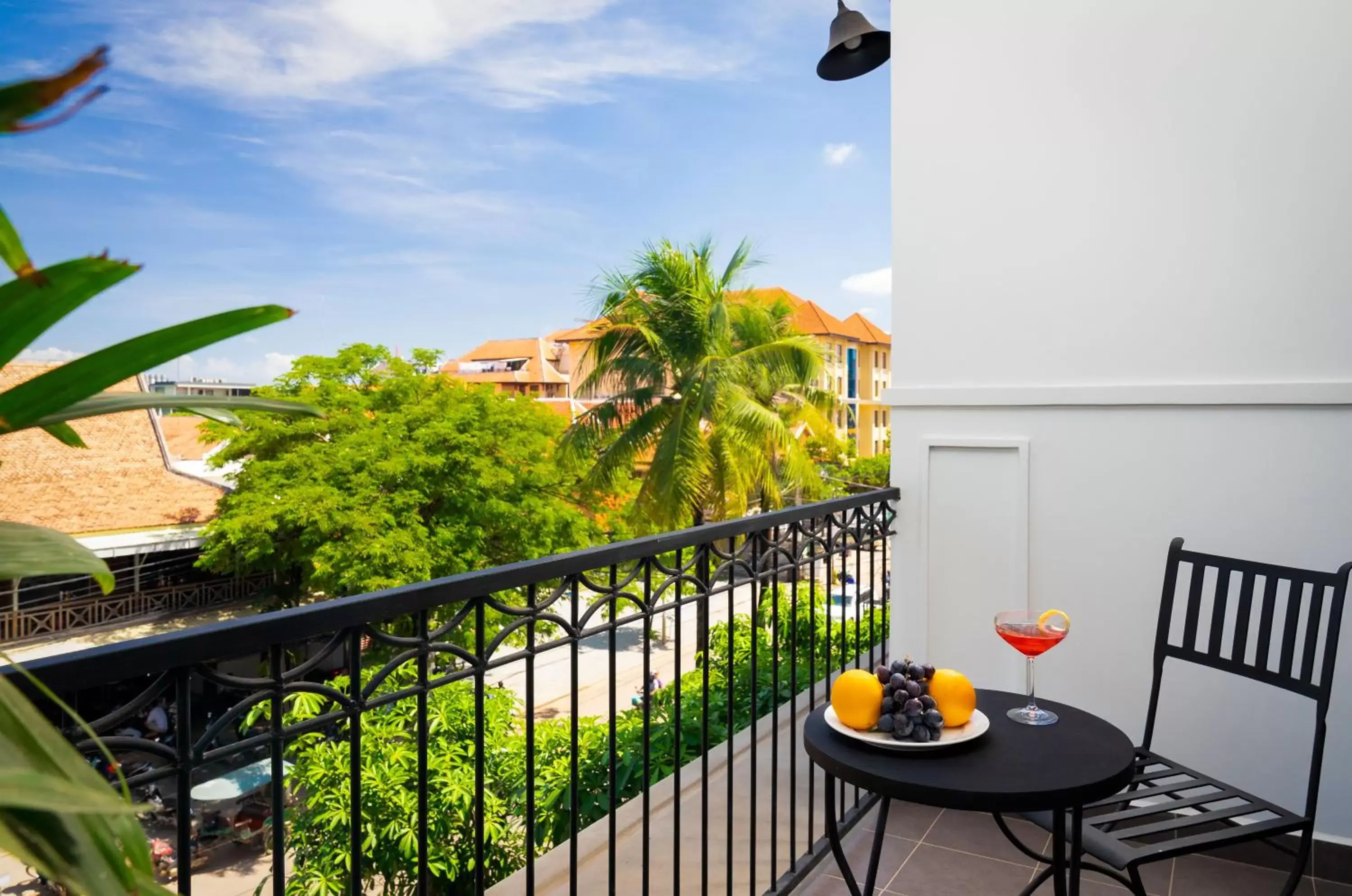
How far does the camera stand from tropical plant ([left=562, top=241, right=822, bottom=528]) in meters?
15.6

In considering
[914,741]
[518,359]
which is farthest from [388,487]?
[518,359]

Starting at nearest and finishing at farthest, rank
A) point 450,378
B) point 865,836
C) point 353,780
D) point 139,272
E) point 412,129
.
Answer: point 139,272
point 353,780
point 865,836
point 450,378
point 412,129

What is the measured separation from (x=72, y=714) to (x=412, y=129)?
64.9 m

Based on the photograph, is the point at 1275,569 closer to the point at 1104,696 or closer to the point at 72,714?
the point at 1104,696

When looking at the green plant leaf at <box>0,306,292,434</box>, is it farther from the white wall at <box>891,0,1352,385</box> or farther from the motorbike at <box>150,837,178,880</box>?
the motorbike at <box>150,837,178,880</box>

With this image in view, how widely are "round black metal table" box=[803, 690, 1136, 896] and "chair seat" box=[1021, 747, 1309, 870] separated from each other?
75 mm

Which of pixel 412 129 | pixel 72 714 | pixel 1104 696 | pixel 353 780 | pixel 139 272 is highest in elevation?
pixel 412 129

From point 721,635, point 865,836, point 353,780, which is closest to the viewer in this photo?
point 353,780

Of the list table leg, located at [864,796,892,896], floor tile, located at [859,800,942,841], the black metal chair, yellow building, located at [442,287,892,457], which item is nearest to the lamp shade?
the black metal chair

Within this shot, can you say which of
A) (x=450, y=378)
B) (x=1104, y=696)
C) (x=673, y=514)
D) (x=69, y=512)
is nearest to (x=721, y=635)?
(x=673, y=514)

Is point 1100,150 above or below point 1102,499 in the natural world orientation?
above

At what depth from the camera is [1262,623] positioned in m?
1.97

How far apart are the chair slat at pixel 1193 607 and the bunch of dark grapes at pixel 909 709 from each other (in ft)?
3.05

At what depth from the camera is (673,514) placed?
15602mm
